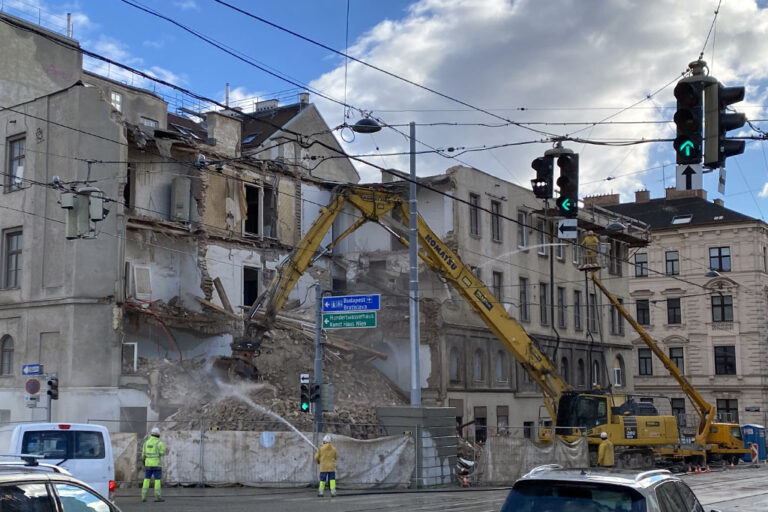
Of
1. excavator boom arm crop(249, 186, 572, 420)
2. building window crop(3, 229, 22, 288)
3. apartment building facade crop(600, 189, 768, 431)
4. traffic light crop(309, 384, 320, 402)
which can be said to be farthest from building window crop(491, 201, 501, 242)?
apartment building facade crop(600, 189, 768, 431)

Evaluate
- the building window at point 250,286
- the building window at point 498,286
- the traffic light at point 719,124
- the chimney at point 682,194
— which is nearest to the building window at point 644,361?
the chimney at point 682,194

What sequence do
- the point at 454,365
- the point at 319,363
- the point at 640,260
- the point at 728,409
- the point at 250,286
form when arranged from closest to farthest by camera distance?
the point at 319,363
the point at 250,286
the point at 454,365
the point at 728,409
the point at 640,260

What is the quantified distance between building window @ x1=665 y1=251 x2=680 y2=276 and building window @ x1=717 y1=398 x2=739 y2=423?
937 centimetres

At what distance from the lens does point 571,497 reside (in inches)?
293

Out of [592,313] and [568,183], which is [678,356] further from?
[568,183]

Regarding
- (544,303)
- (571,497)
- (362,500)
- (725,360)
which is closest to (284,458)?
(362,500)

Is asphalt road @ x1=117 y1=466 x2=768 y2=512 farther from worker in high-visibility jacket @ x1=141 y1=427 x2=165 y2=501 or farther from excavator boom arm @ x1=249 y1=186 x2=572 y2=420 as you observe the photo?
excavator boom arm @ x1=249 y1=186 x2=572 y2=420

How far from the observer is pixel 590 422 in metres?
31.6

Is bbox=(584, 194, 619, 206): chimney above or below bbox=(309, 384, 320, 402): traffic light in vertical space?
above

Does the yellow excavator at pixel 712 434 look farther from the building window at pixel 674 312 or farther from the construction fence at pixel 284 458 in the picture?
the building window at pixel 674 312

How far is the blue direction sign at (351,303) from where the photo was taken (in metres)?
24.2

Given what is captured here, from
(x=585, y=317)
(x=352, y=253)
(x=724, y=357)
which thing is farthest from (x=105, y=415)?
(x=724, y=357)

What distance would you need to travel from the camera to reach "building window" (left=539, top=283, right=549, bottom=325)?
45.8 meters

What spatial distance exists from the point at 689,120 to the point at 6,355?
26.6 meters
